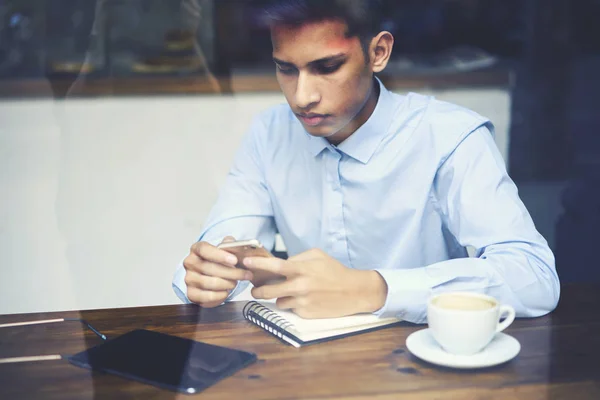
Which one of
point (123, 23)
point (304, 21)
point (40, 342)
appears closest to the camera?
point (40, 342)

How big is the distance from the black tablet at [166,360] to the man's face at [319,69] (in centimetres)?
45

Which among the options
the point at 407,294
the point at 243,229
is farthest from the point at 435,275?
the point at 243,229

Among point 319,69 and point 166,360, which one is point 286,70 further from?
point 166,360

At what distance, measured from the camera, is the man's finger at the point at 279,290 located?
937mm

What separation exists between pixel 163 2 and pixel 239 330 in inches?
29.0

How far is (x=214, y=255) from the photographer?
1.00 m

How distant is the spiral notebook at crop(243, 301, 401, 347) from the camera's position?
34.8 inches

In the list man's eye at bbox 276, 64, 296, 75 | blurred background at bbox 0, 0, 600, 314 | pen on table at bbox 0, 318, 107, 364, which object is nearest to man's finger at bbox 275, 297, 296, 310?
pen on table at bbox 0, 318, 107, 364

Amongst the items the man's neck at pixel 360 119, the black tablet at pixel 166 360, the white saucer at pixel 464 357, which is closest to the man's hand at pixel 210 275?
the black tablet at pixel 166 360

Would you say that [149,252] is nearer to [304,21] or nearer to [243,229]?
[243,229]

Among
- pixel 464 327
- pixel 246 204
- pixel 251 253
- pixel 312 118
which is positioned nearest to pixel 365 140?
pixel 312 118

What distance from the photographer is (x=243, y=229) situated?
4.33 ft

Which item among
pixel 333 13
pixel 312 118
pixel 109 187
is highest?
pixel 333 13

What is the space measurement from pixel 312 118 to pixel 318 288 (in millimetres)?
338
